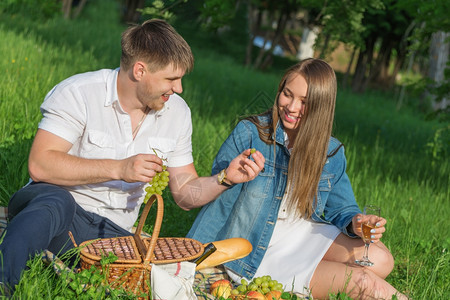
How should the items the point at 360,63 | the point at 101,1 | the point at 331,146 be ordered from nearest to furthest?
the point at 331,146
the point at 360,63
the point at 101,1

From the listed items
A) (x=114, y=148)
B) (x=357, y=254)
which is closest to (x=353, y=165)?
(x=357, y=254)

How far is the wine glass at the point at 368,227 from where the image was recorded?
319 centimetres

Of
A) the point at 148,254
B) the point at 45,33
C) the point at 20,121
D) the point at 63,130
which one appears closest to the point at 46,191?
the point at 63,130

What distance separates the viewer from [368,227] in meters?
3.17

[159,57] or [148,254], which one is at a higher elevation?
[159,57]

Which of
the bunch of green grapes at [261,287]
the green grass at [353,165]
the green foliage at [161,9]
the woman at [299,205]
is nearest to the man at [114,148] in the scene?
the woman at [299,205]

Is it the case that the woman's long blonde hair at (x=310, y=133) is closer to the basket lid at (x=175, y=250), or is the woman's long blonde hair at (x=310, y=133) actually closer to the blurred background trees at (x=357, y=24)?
the basket lid at (x=175, y=250)

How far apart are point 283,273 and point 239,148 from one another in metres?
0.80

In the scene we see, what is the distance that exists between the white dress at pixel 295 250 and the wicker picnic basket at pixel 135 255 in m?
0.68

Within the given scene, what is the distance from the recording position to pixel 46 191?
293cm

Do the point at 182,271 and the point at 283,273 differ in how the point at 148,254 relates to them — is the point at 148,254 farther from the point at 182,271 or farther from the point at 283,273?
the point at 283,273

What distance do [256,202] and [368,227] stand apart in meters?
0.73

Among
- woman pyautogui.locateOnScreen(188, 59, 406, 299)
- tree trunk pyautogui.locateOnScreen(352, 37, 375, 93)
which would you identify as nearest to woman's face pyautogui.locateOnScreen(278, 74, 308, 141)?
woman pyautogui.locateOnScreen(188, 59, 406, 299)

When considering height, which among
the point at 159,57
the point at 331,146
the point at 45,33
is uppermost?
the point at 159,57
